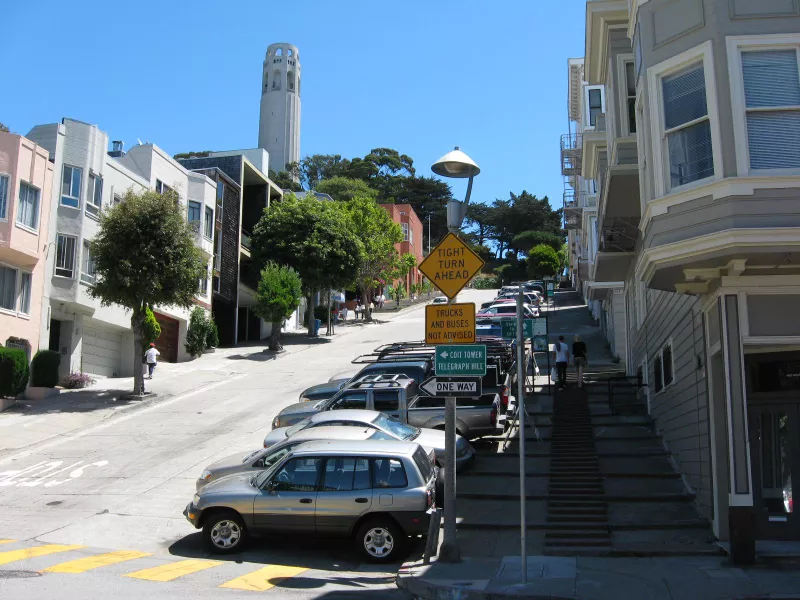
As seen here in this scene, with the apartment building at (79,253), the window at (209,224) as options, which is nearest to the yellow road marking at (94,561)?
the apartment building at (79,253)

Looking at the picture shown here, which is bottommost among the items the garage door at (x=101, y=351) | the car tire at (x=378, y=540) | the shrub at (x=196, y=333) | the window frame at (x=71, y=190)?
the car tire at (x=378, y=540)

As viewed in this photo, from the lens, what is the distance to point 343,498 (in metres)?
10.8

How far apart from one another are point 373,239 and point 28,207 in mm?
26935

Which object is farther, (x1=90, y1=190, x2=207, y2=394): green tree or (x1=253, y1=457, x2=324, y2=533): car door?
(x1=90, y1=190, x2=207, y2=394): green tree

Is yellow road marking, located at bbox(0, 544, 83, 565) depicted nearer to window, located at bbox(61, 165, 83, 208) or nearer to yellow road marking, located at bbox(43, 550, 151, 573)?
yellow road marking, located at bbox(43, 550, 151, 573)

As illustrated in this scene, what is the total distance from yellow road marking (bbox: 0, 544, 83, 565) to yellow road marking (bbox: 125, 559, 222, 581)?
1867mm

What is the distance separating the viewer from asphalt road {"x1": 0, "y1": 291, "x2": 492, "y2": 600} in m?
9.07

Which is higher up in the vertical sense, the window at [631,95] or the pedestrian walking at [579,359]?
the window at [631,95]

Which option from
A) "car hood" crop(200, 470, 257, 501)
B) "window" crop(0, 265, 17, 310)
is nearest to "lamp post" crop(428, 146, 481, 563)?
"car hood" crop(200, 470, 257, 501)

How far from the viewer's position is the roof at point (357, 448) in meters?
11.2

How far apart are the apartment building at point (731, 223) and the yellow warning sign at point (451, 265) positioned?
238cm

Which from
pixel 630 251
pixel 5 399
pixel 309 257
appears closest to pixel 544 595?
pixel 630 251

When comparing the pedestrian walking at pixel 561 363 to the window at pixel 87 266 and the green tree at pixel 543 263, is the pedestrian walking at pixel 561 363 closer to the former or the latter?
the window at pixel 87 266

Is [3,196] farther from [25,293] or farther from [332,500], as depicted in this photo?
[332,500]
